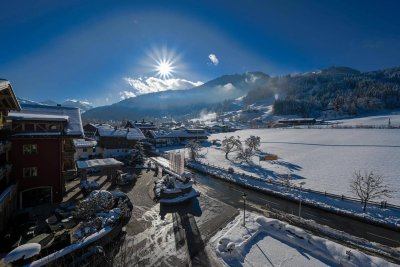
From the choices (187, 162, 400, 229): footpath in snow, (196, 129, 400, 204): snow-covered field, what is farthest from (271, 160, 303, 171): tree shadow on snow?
(187, 162, 400, 229): footpath in snow

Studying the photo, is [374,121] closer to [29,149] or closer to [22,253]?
[29,149]

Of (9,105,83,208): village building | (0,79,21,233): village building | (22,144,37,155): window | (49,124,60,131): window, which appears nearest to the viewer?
(0,79,21,233): village building

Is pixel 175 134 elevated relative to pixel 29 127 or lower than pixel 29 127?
lower

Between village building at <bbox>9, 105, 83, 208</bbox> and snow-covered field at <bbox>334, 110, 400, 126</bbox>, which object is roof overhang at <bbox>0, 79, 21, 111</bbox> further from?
snow-covered field at <bbox>334, 110, 400, 126</bbox>

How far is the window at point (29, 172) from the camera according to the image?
22016 millimetres

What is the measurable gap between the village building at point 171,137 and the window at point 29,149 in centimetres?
6196

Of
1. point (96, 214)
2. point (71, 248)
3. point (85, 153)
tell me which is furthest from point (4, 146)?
point (85, 153)

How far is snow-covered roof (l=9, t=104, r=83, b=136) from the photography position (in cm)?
2269

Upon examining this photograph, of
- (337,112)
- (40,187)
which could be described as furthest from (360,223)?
(337,112)

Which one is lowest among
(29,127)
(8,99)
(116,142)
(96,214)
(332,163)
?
(332,163)

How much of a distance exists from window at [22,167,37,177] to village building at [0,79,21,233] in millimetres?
1243

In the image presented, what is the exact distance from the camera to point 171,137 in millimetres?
88312

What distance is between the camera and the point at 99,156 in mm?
55156

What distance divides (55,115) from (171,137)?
6321cm
